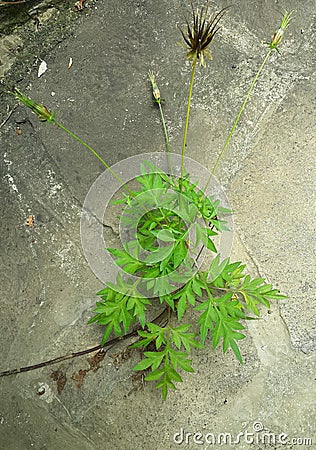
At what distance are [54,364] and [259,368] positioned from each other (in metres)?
0.73

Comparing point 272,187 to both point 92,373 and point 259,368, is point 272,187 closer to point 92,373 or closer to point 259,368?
point 259,368

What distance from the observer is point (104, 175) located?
2.08 m

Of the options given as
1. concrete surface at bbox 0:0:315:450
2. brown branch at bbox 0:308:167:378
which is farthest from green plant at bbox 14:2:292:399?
concrete surface at bbox 0:0:315:450

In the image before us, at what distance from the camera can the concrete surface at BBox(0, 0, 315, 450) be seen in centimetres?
189

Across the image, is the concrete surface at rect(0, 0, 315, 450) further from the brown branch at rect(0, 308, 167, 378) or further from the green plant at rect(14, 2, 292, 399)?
the green plant at rect(14, 2, 292, 399)

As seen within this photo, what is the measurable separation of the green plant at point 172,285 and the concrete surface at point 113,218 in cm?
13

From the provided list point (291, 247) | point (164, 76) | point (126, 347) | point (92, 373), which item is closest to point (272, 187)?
point (291, 247)

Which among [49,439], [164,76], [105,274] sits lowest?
[49,439]

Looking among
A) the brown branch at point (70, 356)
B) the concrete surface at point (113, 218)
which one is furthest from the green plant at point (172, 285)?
the concrete surface at point (113, 218)

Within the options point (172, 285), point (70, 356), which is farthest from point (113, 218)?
point (70, 356)

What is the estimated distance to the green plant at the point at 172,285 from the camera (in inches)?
68.7

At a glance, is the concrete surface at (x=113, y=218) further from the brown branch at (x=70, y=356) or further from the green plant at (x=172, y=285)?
the green plant at (x=172, y=285)

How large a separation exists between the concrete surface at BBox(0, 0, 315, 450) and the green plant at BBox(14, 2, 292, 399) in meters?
0.13

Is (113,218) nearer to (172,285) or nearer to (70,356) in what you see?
(172,285)
